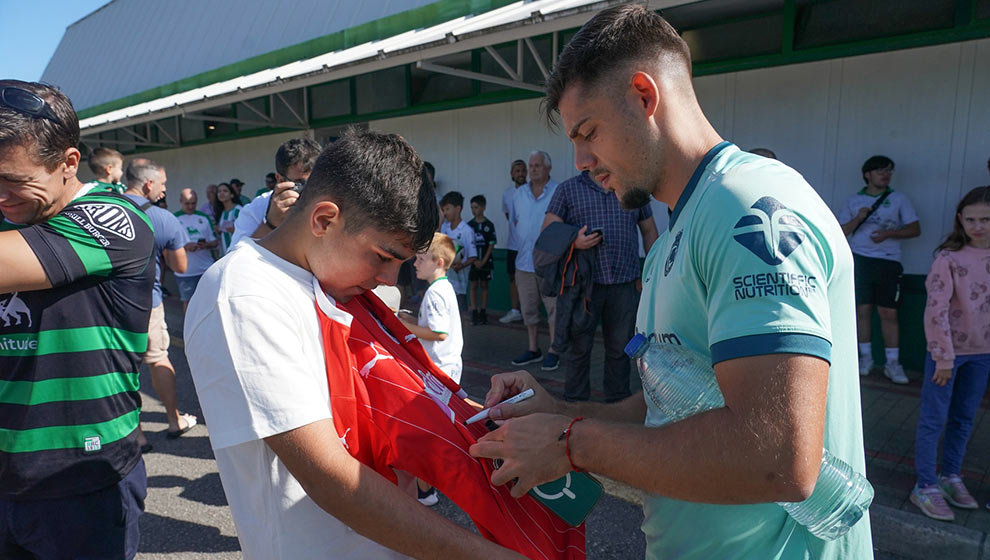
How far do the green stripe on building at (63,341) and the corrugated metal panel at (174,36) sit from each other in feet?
28.2

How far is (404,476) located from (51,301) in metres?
1.25

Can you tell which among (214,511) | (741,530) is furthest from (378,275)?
(214,511)

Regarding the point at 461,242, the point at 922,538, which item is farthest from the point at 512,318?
the point at 922,538

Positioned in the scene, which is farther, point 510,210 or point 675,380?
point 510,210

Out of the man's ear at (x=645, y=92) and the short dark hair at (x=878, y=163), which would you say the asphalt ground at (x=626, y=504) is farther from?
the man's ear at (x=645, y=92)

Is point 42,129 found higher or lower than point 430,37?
lower

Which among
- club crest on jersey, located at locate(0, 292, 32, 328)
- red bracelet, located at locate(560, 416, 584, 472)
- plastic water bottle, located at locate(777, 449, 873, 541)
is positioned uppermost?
club crest on jersey, located at locate(0, 292, 32, 328)

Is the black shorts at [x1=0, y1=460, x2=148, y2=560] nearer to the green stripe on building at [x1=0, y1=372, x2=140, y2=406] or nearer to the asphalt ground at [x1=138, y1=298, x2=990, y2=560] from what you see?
the green stripe on building at [x1=0, y1=372, x2=140, y2=406]

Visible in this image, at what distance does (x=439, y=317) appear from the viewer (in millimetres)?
3635

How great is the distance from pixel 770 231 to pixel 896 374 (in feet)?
18.7

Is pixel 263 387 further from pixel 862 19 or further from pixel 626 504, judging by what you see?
pixel 862 19

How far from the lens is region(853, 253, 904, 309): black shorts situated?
5.48m

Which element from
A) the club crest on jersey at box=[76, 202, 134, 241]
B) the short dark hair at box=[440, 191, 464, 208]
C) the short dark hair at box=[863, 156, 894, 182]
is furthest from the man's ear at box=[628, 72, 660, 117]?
the short dark hair at box=[440, 191, 464, 208]

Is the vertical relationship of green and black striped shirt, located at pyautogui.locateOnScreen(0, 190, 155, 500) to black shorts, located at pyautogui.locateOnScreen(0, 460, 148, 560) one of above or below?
above
